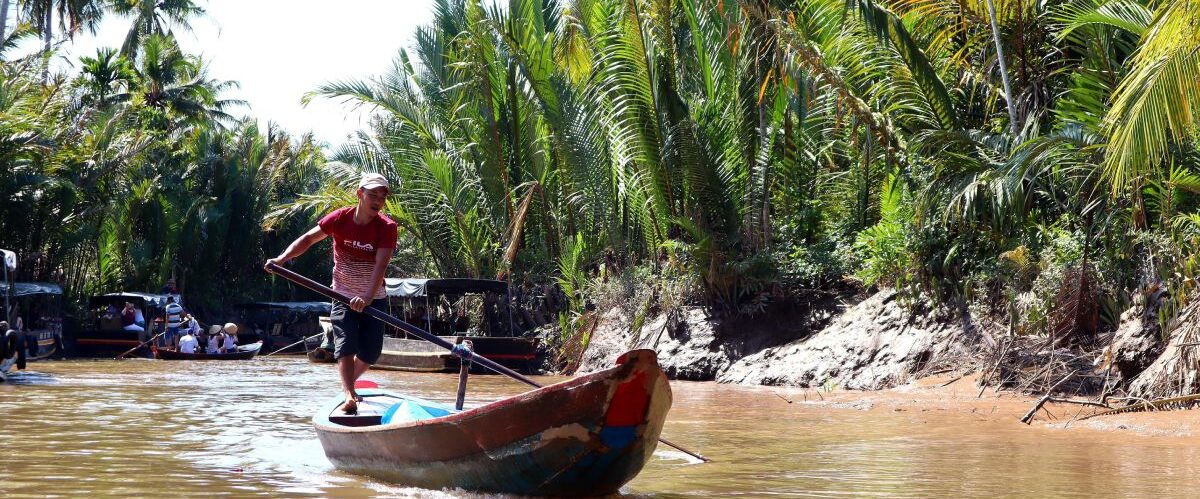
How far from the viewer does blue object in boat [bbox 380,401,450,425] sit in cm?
619

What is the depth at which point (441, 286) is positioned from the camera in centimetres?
1958

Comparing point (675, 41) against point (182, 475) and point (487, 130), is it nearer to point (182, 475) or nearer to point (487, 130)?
point (487, 130)

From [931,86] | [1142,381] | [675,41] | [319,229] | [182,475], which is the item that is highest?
[675,41]

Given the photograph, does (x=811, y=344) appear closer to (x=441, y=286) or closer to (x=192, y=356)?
(x=441, y=286)

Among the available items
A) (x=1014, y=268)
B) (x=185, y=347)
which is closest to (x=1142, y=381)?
(x=1014, y=268)

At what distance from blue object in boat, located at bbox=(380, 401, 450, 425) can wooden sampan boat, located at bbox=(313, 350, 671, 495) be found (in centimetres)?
55

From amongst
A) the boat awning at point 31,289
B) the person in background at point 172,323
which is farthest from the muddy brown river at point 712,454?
the person in background at point 172,323

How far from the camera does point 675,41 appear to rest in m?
16.5

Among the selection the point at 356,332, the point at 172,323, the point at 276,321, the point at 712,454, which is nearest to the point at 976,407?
the point at 712,454

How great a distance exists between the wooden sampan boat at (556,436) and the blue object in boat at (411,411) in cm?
55

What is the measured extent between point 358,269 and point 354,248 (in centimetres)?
13

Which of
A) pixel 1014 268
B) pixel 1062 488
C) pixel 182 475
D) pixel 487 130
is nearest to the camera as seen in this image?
pixel 1062 488

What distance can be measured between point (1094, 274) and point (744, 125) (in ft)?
19.7

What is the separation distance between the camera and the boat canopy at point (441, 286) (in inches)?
762
